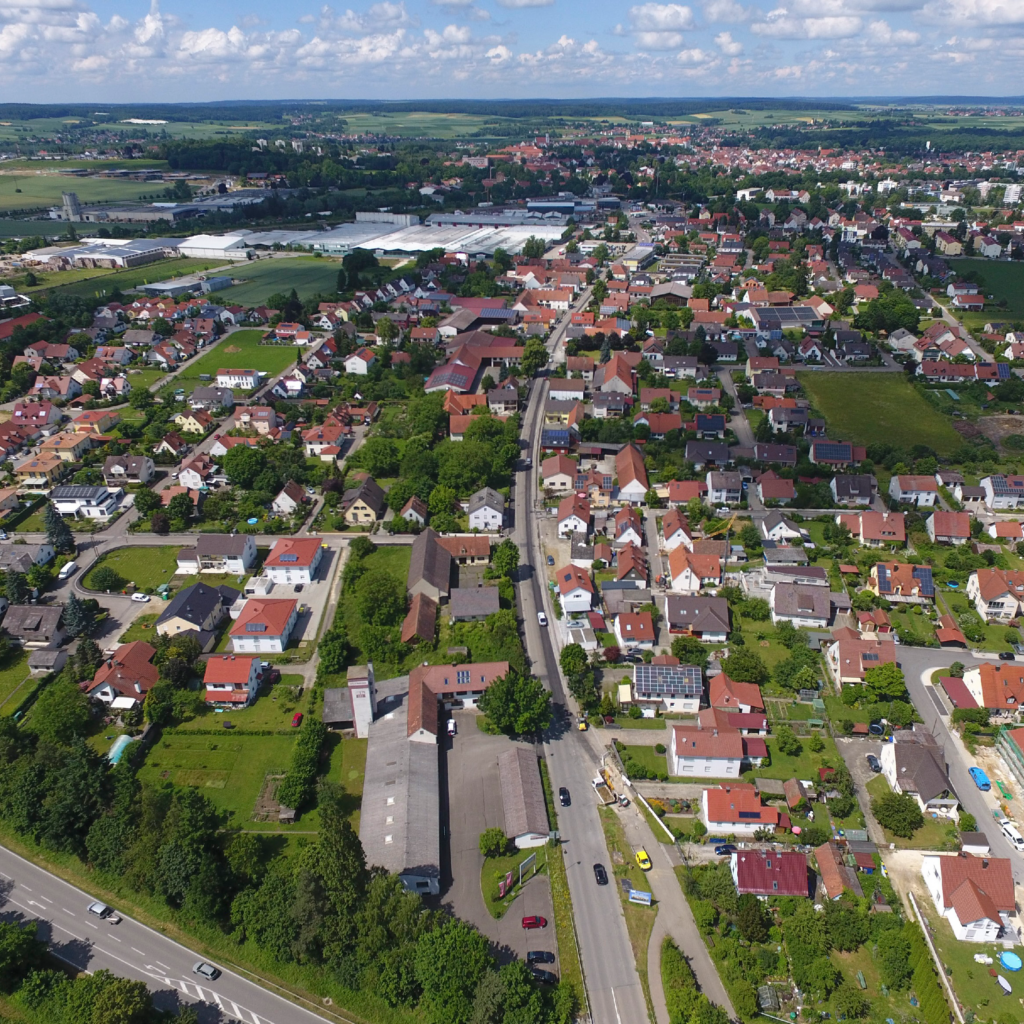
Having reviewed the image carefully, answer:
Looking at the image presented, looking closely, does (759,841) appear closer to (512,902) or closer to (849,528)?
(512,902)

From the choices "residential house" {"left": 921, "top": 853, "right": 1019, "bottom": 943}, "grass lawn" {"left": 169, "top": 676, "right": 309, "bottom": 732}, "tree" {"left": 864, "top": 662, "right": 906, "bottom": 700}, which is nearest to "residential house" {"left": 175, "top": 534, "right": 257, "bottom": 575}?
"grass lawn" {"left": 169, "top": 676, "right": 309, "bottom": 732}

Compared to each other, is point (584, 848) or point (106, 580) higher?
point (106, 580)

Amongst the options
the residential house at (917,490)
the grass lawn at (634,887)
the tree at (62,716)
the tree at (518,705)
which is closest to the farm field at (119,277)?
the tree at (62,716)

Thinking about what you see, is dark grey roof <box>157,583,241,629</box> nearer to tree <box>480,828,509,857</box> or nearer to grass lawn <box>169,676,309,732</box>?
grass lawn <box>169,676,309,732</box>

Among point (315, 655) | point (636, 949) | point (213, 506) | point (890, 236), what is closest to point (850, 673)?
point (636, 949)

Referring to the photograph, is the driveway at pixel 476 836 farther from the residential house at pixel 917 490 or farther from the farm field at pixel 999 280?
the farm field at pixel 999 280

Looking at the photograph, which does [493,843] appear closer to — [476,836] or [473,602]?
[476,836]

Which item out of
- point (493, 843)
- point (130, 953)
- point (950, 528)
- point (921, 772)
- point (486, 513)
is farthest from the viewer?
point (486, 513)

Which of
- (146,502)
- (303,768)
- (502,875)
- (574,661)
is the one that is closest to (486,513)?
(574,661)
